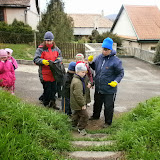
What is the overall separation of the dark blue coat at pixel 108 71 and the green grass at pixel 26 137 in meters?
1.32

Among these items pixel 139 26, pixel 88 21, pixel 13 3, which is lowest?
pixel 139 26

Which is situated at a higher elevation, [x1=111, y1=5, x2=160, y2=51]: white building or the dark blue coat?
[x1=111, y1=5, x2=160, y2=51]: white building

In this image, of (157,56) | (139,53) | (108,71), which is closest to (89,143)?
(108,71)

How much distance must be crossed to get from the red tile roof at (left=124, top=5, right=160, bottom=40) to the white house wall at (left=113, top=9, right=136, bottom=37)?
0.81 metres

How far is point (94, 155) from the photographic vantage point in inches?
109

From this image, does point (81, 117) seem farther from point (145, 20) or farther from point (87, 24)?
point (87, 24)

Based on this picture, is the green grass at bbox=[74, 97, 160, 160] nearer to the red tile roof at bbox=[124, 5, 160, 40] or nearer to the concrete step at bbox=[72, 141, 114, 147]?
the concrete step at bbox=[72, 141, 114, 147]

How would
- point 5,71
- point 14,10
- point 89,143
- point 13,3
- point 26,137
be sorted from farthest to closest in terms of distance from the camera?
point 14,10
point 13,3
point 5,71
point 89,143
point 26,137

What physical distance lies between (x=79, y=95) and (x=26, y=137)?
145 cm

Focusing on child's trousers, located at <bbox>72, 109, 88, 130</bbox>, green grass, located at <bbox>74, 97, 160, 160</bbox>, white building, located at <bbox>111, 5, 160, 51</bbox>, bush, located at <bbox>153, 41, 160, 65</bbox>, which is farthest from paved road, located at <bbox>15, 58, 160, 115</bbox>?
white building, located at <bbox>111, 5, 160, 51</bbox>

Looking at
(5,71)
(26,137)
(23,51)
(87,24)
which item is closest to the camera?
(26,137)

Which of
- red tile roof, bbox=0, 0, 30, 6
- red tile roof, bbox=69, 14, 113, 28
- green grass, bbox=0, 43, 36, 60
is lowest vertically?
green grass, bbox=0, 43, 36, 60

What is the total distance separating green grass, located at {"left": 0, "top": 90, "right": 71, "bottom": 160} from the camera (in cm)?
212

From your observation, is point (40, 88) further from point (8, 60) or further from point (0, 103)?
point (0, 103)
